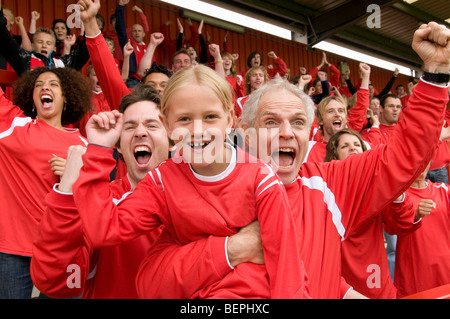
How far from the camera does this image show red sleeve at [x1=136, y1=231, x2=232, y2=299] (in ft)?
3.61

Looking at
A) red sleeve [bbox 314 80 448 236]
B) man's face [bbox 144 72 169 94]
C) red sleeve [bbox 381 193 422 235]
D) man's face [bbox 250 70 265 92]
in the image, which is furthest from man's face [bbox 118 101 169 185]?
man's face [bbox 250 70 265 92]

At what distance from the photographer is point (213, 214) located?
3.81 ft

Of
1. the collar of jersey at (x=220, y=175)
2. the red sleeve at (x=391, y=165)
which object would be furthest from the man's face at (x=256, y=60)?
the collar of jersey at (x=220, y=175)

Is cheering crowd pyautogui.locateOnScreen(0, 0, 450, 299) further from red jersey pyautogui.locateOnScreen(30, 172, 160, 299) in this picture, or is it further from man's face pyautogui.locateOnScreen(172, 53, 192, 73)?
man's face pyautogui.locateOnScreen(172, 53, 192, 73)

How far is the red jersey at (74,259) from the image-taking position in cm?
116

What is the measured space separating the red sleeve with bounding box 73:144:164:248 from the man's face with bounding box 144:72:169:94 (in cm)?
193

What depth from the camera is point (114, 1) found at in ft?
24.2

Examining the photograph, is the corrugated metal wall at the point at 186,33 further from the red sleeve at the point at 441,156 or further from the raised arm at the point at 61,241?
the raised arm at the point at 61,241

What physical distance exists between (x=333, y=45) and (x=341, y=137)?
8.52 meters

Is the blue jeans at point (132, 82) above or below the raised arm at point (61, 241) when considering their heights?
above

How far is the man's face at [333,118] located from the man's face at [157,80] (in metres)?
1.51

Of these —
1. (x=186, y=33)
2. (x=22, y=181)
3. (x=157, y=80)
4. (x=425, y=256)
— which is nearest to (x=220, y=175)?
(x=22, y=181)

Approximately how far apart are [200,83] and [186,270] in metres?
0.58

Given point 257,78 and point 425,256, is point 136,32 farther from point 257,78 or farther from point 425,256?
point 425,256
